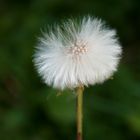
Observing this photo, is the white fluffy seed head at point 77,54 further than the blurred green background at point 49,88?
No

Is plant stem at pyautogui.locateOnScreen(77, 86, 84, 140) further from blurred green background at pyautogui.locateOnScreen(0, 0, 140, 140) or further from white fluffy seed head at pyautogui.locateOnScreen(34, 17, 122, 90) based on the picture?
blurred green background at pyautogui.locateOnScreen(0, 0, 140, 140)

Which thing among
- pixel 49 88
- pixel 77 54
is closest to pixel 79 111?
pixel 77 54

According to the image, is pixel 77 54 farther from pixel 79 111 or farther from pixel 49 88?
pixel 49 88

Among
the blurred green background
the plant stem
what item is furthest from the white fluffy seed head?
the blurred green background

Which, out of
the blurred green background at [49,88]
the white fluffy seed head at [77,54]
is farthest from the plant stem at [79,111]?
the blurred green background at [49,88]

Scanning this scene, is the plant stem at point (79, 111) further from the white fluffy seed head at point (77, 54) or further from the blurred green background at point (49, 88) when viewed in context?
the blurred green background at point (49, 88)

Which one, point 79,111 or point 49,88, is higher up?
point 49,88
